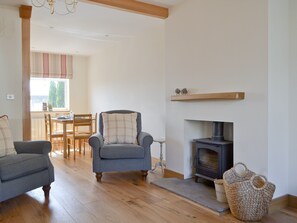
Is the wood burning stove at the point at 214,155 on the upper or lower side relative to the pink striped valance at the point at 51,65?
lower

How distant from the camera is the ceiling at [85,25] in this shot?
12.9ft

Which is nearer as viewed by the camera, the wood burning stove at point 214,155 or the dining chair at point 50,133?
the wood burning stove at point 214,155

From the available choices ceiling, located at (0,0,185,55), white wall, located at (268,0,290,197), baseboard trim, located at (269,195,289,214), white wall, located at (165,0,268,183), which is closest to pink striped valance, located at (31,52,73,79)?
ceiling, located at (0,0,185,55)

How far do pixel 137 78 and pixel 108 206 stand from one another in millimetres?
3207

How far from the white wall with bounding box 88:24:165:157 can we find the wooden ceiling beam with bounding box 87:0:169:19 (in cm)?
82

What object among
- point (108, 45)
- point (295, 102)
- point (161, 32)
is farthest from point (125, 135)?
point (108, 45)

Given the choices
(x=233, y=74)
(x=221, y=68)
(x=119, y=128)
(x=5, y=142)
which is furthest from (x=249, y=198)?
(x=5, y=142)

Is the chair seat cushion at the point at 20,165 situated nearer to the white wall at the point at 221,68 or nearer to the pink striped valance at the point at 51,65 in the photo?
the white wall at the point at 221,68

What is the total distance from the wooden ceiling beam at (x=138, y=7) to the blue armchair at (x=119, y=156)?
1.79 metres

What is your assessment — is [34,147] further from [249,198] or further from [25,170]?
[249,198]

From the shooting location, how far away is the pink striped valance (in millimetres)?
6875

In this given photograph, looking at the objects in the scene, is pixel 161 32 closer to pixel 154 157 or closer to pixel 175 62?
pixel 175 62

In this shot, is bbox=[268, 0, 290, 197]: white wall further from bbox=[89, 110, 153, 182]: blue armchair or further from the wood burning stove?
bbox=[89, 110, 153, 182]: blue armchair

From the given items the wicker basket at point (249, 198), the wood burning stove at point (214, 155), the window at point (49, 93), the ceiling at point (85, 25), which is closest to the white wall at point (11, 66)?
the ceiling at point (85, 25)
